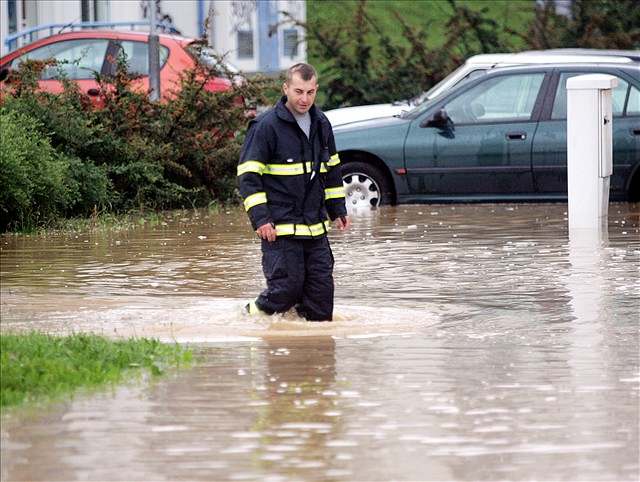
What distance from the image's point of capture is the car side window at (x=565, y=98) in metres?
17.8

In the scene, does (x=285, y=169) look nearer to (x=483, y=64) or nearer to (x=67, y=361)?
(x=67, y=361)

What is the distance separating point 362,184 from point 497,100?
1661 millimetres

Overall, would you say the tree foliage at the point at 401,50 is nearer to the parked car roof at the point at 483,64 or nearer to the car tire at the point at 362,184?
the parked car roof at the point at 483,64

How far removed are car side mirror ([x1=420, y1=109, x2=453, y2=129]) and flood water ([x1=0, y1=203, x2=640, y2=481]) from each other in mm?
3391

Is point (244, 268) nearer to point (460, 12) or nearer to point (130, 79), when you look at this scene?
point (130, 79)

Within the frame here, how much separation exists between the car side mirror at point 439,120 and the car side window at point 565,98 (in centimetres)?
108

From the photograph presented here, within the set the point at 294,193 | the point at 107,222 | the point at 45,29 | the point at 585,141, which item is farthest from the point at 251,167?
the point at 45,29

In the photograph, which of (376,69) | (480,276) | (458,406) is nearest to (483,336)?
(458,406)

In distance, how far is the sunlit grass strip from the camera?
302 inches

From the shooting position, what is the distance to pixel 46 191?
50.7 feet

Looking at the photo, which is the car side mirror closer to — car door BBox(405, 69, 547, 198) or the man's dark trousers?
car door BBox(405, 69, 547, 198)

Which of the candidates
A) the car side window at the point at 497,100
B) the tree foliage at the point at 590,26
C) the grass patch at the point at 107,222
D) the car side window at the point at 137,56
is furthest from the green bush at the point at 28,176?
the tree foliage at the point at 590,26

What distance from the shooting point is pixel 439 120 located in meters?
17.9

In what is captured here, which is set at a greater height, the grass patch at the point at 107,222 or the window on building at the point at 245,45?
the window on building at the point at 245,45
